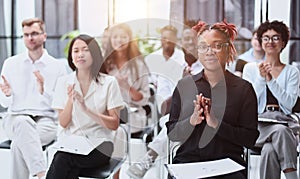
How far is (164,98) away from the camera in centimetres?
204

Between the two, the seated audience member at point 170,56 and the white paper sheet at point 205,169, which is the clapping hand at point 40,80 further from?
the white paper sheet at point 205,169

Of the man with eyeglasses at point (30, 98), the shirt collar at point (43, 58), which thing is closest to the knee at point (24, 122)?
the man with eyeglasses at point (30, 98)

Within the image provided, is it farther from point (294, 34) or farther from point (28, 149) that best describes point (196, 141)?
point (28, 149)

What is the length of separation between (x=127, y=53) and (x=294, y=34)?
2.27 ft

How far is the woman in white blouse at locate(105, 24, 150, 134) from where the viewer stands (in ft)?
6.74

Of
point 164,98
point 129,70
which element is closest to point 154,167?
point 164,98

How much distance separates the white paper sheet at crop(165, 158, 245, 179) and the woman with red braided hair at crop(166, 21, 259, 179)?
0.7 inches

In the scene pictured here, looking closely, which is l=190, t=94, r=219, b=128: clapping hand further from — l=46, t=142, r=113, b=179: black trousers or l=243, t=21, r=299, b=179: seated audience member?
l=46, t=142, r=113, b=179: black trousers

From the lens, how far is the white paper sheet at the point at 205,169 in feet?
6.48

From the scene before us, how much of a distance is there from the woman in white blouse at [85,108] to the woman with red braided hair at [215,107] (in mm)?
299

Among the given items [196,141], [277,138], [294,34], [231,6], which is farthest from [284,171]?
[231,6]

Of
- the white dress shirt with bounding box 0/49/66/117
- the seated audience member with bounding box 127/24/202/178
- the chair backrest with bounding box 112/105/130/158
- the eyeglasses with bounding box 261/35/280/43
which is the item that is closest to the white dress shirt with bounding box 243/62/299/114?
the eyeglasses with bounding box 261/35/280/43

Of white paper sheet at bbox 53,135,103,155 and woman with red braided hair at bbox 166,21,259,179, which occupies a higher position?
woman with red braided hair at bbox 166,21,259,179

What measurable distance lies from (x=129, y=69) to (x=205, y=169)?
1.74ft
